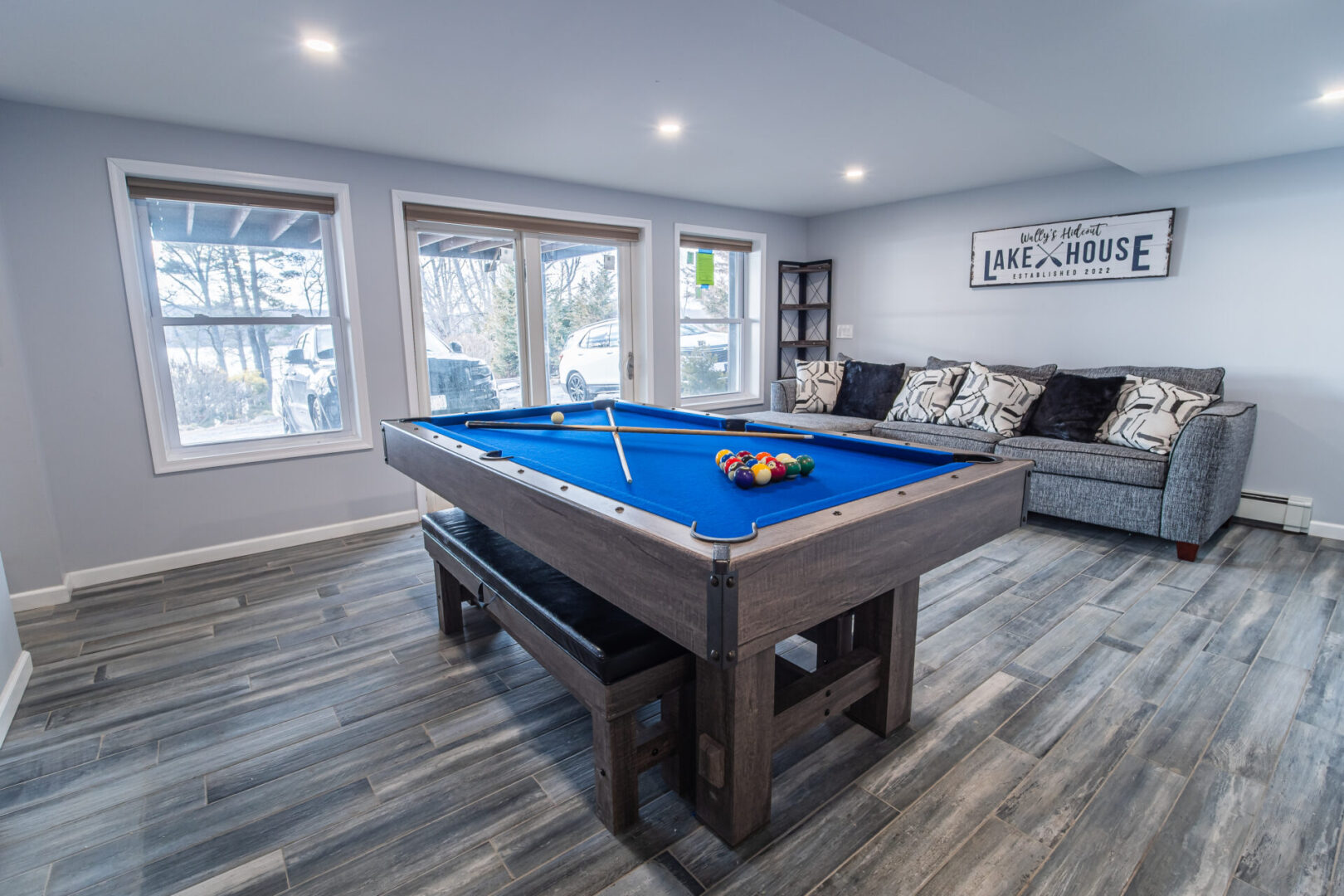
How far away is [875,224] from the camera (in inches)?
210

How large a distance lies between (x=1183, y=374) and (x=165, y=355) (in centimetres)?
576

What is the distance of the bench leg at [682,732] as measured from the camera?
5.14ft

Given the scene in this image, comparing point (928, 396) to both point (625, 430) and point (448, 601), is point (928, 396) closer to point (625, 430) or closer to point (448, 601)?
point (625, 430)

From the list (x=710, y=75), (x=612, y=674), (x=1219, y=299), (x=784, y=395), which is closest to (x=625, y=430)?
(x=612, y=674)

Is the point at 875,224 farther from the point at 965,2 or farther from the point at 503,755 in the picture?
the point at 503,755

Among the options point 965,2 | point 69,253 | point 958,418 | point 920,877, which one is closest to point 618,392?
point 958,418

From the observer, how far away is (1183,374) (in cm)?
372

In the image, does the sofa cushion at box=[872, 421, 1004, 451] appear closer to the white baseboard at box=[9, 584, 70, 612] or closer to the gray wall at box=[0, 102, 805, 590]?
the gray wall at box=[0, 102, 805, 590]

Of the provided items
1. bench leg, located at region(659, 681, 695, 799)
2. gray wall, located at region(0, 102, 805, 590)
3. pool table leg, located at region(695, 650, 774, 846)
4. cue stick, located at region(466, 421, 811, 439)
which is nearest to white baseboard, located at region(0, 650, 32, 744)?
gray wall, located at region(0, 102, 805, 590)

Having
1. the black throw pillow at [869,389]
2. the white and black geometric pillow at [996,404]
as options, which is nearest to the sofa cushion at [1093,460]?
the white and black geometric pillow at [996,404]

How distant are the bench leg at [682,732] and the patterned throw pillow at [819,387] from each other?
381 centimetres

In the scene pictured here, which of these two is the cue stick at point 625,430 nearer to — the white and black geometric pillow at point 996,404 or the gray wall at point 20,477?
the gray wall at point 20,477

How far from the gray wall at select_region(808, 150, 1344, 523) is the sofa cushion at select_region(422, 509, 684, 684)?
4069 millimetres

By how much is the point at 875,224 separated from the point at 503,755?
5072 mm
